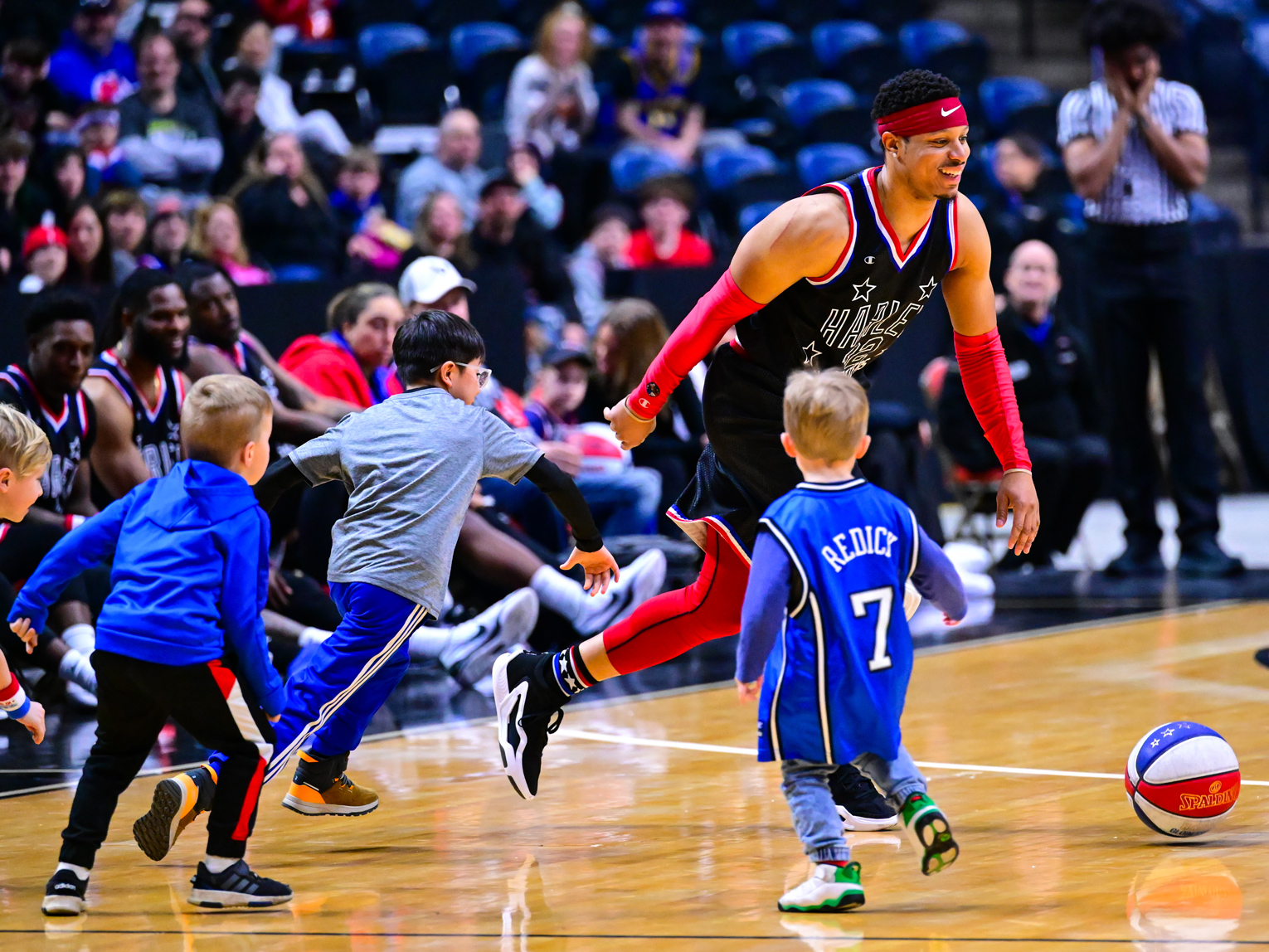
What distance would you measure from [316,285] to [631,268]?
2.31 metres

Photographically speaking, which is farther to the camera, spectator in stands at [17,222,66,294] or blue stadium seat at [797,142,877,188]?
blue stadium seat at [797,142,877,188]

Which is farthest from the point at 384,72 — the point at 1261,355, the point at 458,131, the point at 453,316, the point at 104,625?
the point at 104,625

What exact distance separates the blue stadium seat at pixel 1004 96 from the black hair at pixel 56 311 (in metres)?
9.23

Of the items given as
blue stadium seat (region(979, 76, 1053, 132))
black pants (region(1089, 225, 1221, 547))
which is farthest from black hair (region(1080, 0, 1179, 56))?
blue stadium seat (region(979, 76, 1053, 132))

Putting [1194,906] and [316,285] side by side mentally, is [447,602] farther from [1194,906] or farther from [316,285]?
[1194,906]

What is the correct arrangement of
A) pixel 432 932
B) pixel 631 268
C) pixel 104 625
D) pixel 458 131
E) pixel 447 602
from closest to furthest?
pixel 432 932, pixel 104 625, pixel 447 602, pixel 631 268, pixel 458 131

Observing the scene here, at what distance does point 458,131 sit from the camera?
34.9ft

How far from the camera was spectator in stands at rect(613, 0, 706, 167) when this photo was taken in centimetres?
1225

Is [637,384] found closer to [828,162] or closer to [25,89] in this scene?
[25,89]

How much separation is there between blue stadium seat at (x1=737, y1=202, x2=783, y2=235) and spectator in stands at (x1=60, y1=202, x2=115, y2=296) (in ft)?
13.2

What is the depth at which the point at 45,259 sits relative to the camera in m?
8.30

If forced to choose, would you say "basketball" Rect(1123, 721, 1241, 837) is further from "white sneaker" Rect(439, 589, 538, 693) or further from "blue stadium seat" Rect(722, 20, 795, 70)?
"blue stadium seat" Rect(722, 20, 795, 70)

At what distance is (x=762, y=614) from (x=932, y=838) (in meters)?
0.51

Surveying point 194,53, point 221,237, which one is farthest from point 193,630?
point 194,53
